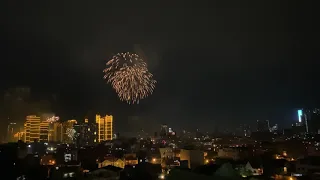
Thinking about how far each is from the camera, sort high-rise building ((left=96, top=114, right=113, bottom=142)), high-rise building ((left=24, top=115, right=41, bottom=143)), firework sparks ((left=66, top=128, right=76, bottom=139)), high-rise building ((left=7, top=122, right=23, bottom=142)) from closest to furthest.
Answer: high-rise building ((left=7, top=122, right=23, bottom=142)) < high-rise building ((left=24, top=115, right=41, bottom=143)) < firework sparks ((left=66, top=128, right=76, bottom=139)) < high-rise building ((left=96, top=114, right=113, bottom=142))

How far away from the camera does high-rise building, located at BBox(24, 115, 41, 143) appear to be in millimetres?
47906

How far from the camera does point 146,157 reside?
79.3 feet

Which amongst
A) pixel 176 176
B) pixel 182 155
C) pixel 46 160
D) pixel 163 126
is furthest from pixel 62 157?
pixel 163 126

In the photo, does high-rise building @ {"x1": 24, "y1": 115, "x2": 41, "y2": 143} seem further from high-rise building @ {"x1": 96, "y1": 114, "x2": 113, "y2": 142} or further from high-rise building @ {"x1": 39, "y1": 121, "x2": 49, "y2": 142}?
high-rise building @ {"x1": 96, "y1": 114, "x2": 113, "y2": 142}

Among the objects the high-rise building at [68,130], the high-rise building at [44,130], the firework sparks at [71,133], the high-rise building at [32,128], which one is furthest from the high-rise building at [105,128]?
the high-rise building at [32,128]

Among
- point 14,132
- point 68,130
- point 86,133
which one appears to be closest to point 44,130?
point 68,130

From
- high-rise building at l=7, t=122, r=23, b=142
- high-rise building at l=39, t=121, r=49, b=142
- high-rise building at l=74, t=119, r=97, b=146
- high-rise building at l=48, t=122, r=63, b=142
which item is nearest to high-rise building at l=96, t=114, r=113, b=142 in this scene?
high-rise building at l=74, t=119, r=97, b=146

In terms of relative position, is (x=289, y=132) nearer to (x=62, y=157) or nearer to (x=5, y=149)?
(x=62, y=157)

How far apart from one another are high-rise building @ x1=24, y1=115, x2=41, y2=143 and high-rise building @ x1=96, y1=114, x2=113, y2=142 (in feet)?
32.1

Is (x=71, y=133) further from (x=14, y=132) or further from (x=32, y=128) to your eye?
(x=14, y=132)

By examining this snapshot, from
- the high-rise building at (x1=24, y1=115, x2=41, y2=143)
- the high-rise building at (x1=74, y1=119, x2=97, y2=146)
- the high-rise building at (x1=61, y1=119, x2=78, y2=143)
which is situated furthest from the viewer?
the high-rise building at (x1=61, y1=119, x2=78, y2=143)

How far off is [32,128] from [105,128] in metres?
12.4

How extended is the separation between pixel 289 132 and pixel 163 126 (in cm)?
3106

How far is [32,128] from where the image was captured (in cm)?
4891
